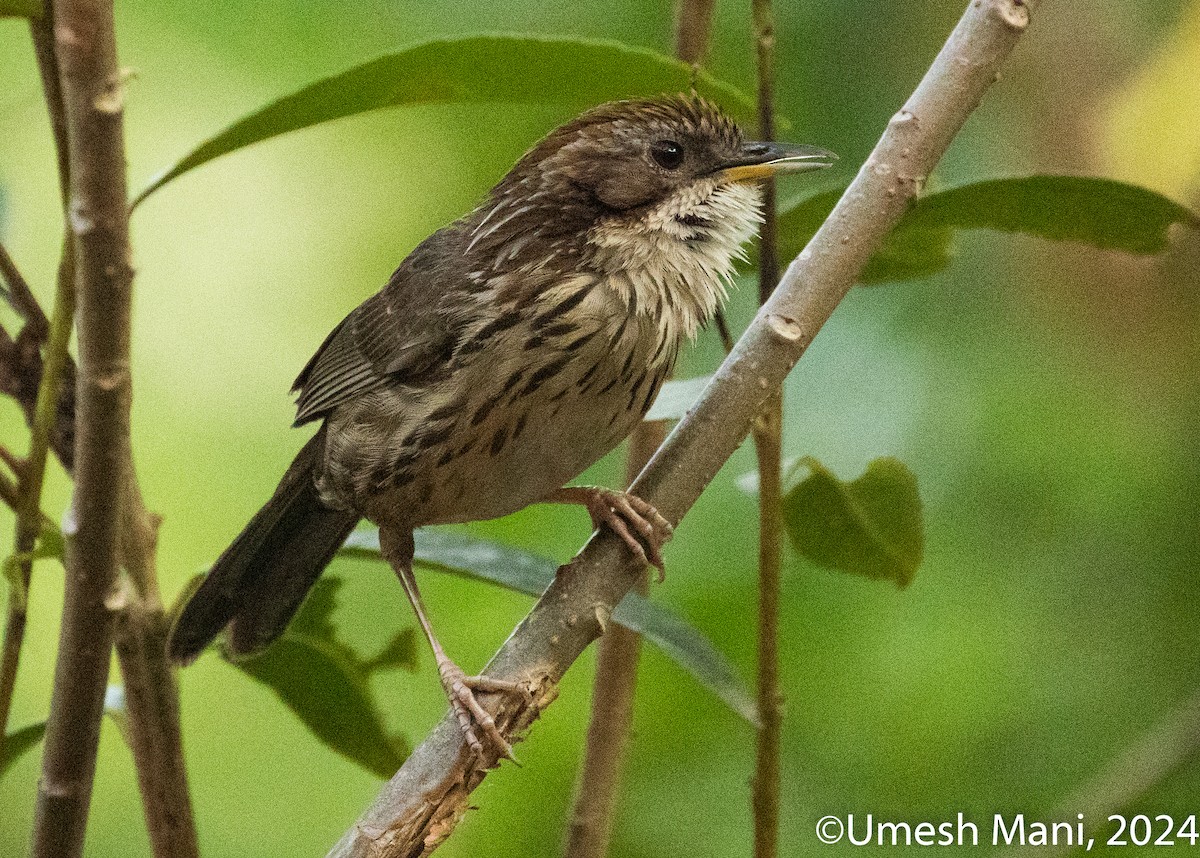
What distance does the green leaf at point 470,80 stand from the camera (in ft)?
6.37

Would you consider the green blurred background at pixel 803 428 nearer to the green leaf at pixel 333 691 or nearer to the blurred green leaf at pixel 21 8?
the green leaf at pixel 333 691

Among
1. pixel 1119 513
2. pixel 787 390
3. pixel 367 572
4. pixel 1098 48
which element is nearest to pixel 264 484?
pixel 367 572

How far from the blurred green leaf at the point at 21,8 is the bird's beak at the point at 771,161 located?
1.00m

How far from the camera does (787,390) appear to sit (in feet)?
11.5

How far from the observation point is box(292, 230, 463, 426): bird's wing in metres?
2.10

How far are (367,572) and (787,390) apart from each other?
4.16 ft

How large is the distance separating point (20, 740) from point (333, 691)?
1.58 ft

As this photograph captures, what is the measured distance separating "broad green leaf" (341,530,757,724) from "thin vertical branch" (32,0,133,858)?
2.18ft

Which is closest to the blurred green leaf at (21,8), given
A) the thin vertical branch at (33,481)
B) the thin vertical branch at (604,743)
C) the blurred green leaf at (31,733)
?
the thin vertical branch at (33,481)

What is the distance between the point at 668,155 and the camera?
2145mm

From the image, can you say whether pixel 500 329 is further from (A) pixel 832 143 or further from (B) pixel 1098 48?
(B) pixel 1098 48

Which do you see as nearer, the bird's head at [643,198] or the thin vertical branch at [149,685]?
the thin vertical branch at [149,685]

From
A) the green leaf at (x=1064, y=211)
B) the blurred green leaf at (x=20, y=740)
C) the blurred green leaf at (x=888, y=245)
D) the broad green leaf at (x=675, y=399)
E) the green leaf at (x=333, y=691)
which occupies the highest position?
the blurred green leaf at (x=888, y=245)

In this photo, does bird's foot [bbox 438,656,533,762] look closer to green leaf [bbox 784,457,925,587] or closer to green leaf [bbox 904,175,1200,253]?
green leaf [bbox 784,457,925,587]
